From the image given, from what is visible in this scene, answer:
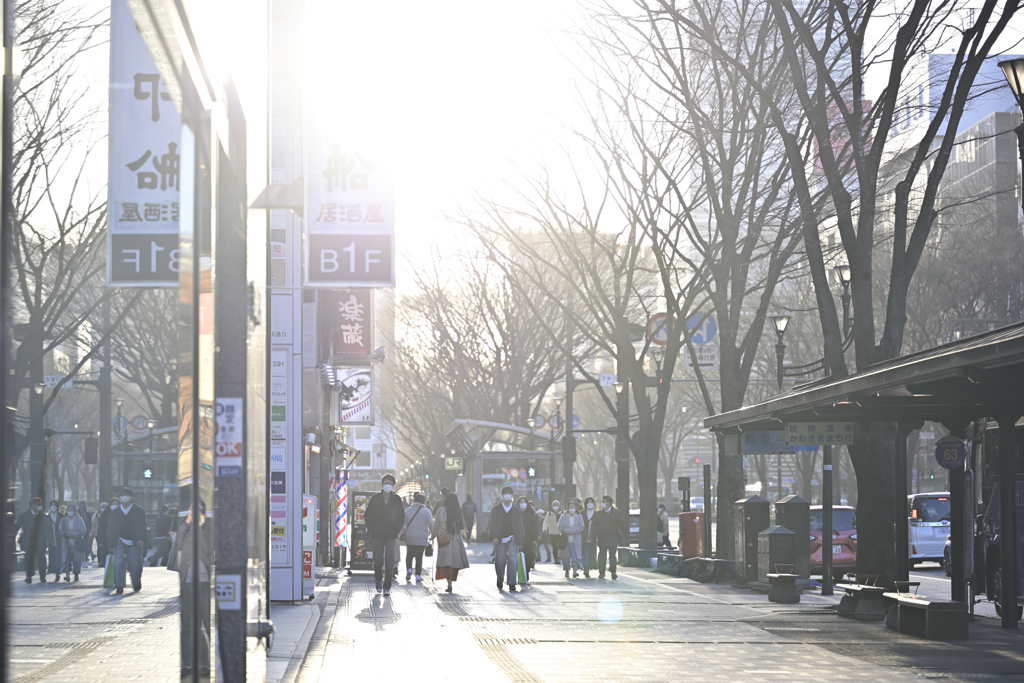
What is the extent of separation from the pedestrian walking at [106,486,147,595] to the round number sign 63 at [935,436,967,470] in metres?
12.6

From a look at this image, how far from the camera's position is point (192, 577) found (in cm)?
395

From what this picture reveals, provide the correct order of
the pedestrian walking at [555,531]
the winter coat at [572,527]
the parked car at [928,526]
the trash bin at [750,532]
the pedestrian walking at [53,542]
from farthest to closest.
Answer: the parked car at [928,526]
the pedestrian walking at [555,531]
the winter coat at [572,527]
the trash bin at [750,532]
the pedestrian walking at [53,542]

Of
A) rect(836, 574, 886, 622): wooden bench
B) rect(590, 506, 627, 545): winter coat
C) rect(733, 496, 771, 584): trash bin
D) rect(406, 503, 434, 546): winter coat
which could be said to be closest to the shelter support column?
rect(836, 574, 886, 622): wooden bench

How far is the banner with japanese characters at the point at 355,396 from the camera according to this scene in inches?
1375

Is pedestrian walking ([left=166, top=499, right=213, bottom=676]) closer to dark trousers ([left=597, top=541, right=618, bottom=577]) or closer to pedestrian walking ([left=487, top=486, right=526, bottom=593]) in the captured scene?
pedestrian walking ([left=487, top=486, right=526, bottom=593])

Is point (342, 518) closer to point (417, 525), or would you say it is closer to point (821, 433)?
point (417, 525)

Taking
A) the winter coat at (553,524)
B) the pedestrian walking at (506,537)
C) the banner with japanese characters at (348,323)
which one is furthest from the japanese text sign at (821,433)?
the banner with japanese characters at (348,323)

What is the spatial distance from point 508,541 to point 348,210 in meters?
11.3

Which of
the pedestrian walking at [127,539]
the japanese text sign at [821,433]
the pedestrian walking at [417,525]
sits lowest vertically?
the pedestrian walking at [417,525]

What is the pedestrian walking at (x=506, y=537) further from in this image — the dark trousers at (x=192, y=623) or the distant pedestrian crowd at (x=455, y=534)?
the dark trousers at (x=192, y=623)

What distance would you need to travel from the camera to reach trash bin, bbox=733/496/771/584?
20.6 meters

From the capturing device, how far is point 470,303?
132ft

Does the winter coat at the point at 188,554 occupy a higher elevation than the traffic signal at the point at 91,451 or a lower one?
Result: lower

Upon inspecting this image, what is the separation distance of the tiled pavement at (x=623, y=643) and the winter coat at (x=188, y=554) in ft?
17.2
